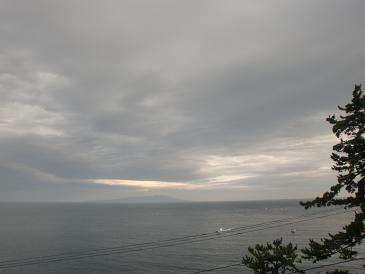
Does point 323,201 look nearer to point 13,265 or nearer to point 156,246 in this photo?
point 13,265

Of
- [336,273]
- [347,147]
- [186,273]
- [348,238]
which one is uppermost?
[347,147]

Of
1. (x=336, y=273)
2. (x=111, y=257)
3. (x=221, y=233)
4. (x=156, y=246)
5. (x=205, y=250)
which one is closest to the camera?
(x=336, y=273)

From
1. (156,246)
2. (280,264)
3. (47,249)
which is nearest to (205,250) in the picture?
(156,246)

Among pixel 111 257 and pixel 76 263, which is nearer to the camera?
pixel 76 263

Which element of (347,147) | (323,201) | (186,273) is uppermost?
(347,147)

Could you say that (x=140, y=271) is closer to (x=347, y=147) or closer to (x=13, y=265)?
(x=13, y=265)

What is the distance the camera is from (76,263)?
113188 millimetres

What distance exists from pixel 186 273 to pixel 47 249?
6530 cm

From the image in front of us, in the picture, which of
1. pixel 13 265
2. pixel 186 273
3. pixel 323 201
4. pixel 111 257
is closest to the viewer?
pixel 323 201

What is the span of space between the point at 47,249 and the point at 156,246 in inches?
1584

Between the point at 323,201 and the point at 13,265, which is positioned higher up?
the point at 323,201

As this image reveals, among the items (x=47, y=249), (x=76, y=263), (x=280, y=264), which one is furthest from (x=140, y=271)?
(x=280, y=264)

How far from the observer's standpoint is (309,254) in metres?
22.9

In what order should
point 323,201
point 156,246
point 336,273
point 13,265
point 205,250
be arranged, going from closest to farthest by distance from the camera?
point 336,273 < point 323,201 < point 13,265 < point 205,250 < point 156,246
